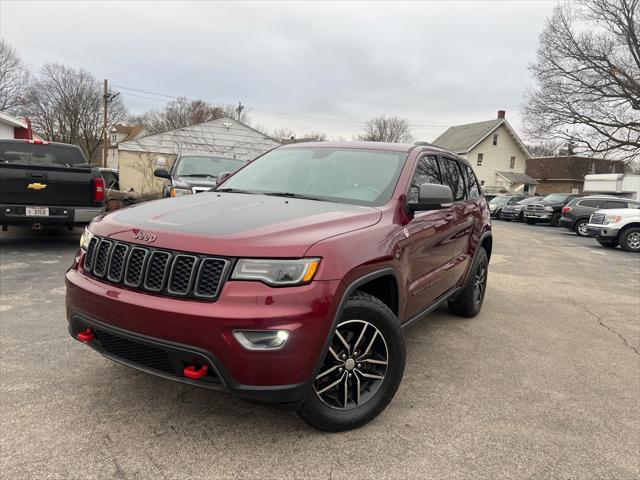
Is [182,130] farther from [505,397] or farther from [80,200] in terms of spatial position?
[505,397]

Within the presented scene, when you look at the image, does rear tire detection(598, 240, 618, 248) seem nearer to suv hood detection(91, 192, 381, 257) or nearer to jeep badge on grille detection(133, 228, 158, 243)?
suv hood detection(91, 192, 381, 257)

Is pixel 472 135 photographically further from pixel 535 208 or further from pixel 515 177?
pixel 535 208

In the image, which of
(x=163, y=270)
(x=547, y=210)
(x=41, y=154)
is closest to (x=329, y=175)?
(x=163, y=270)

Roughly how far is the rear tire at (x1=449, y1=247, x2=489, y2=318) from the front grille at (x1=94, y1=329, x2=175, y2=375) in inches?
131

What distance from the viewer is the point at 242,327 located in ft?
7.13

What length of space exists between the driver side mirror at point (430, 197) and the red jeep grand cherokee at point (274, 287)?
1 cm

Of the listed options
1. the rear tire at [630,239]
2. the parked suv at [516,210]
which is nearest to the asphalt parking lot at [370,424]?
the rear tire at [630,239]

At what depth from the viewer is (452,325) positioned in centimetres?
492

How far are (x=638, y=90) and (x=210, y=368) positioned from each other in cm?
3133

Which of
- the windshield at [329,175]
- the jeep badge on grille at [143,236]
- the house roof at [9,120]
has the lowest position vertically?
the jeep badge on grille at [143,236]

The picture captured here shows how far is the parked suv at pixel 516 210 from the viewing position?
27219 mm

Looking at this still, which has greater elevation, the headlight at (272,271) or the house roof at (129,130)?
the house roof at (129,130)

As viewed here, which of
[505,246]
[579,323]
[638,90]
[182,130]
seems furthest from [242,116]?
[579,323]

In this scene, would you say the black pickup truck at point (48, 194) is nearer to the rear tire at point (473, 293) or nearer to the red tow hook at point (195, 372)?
the rear tire at point (473, 293)
